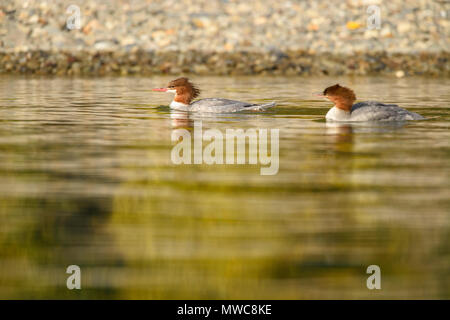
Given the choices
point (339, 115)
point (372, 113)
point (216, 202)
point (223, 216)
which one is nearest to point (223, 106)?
point (339, 115)

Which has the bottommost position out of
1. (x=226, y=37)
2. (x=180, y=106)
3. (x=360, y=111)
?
(x=180, y=106)

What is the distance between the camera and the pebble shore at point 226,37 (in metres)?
28.1

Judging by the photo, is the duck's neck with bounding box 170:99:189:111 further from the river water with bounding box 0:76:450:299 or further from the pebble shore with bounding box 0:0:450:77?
the pebble shore with bounding box 0:0:450:77

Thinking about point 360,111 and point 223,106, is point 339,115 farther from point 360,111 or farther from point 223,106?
point 223,106

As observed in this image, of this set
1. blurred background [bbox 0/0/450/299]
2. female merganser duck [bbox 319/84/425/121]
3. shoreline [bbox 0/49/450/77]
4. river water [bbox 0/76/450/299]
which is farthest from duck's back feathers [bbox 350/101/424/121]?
shoreline [bbox 0/49/450/77]

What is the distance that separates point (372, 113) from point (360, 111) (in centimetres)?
18

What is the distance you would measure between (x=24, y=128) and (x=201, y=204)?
613 centimetres

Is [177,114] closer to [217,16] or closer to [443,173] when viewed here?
[443,173]

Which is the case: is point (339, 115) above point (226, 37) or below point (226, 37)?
below

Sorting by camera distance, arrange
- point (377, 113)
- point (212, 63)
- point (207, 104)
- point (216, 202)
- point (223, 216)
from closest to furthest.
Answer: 1. point (223, 216)
2. point (216, 202)
3. point (377, 113)
4. point (207, 104)
5. point (212, 63)

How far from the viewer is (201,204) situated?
7305mm

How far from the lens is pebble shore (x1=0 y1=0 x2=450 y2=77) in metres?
28.1

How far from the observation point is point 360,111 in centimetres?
1402
